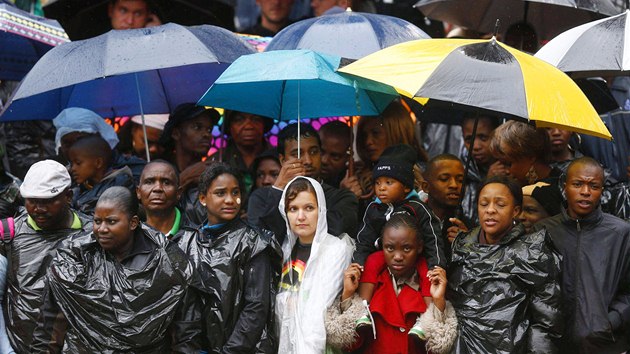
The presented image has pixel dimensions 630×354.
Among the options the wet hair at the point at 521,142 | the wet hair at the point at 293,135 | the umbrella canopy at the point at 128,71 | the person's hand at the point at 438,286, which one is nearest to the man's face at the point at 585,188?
the wet hair at the point at 521,142

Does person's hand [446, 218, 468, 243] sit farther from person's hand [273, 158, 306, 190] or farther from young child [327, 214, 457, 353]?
person's hand [273, 158, 306, 190]

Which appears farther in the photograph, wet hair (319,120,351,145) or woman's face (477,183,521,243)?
wet hair (319,120,351,145)

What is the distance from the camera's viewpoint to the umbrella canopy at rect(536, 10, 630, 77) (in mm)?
7255

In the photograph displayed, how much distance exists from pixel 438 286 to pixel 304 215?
39.5 inches

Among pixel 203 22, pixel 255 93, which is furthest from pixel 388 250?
pixel 203 22

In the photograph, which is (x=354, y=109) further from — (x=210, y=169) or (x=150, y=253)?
(x=150, y=253)

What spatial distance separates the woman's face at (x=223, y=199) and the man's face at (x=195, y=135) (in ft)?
4.35

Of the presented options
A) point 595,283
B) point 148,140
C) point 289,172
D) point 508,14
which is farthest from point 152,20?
point 595,283

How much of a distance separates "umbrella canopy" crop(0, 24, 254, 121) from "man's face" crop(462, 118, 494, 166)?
181 centimetres

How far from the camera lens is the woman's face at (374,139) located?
27.1ft

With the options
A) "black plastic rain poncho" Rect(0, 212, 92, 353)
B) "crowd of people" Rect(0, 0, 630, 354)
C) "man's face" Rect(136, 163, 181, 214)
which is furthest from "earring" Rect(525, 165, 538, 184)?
"black plastic rain poncho" Rect(0, 212, 92, 353)

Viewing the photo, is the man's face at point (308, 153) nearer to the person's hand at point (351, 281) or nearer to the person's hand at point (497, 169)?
the person's hand at point (351, 281)

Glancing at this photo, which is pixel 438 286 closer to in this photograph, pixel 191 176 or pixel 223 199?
pixel 223 199

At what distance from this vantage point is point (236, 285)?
7039mm
